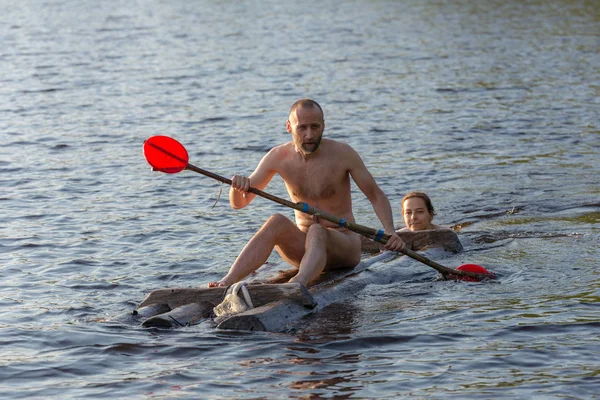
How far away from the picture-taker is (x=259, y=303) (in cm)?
880

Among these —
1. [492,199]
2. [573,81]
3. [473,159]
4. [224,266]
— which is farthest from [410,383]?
[573,81]

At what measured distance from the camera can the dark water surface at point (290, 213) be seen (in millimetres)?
7809

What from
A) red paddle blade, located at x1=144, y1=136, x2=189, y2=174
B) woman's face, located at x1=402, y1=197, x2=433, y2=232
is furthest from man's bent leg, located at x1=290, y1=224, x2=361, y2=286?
woman's face, located at x1=402, y1=197, x2=433, y2=232

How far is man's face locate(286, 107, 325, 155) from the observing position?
373 inches

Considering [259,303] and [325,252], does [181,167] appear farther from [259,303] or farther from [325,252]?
[325,252]

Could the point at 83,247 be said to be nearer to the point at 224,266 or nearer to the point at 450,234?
the point at 224,266

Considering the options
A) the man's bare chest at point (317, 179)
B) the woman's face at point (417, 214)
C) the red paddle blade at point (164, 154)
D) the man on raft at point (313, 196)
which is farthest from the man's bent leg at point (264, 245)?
the woman's face at point (417, 214)

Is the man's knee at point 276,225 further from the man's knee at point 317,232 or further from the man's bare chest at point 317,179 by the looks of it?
the man's bare chest at point 317,179

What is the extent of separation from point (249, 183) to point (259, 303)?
1.08m

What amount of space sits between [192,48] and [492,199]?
19710 millimetres

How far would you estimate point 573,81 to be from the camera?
80.5 ft

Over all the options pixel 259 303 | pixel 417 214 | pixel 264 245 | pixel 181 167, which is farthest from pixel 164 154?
pixel 417 214

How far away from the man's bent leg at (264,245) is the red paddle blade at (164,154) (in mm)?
965

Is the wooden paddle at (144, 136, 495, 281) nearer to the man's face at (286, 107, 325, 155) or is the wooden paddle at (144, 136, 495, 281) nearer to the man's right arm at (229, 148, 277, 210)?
the man's right arm at (229, 148, 277, 210)
